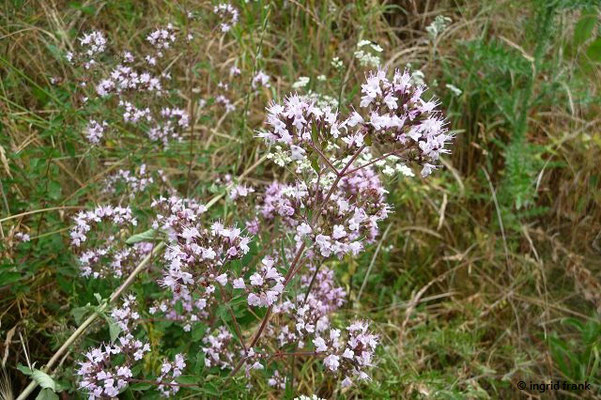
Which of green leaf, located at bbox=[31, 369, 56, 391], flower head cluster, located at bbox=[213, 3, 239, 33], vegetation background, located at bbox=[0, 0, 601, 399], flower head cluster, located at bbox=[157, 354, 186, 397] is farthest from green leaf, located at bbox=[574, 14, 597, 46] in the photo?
green leaf, located at bbox=[31, 369, 56, 391]

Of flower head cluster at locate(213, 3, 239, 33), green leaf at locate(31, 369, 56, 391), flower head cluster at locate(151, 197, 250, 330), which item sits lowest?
green leaf at locate(31, 369, 56, 391)

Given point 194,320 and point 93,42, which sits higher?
point 93,42

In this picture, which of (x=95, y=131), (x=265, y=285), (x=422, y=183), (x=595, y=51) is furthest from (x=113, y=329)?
(x=595, y=51)

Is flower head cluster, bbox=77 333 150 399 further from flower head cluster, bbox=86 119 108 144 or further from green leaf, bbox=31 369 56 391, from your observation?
flower head cluster, bbox=86 119 108 144

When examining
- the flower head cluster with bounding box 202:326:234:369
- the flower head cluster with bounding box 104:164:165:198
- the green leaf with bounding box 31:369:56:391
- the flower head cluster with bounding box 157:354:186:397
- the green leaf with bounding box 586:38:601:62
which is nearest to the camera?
the green leaf with bounding box 31:369:56:391

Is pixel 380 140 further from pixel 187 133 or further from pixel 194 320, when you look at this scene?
pixel 187 133

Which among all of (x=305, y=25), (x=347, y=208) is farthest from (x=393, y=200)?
(x=347, y=208)
